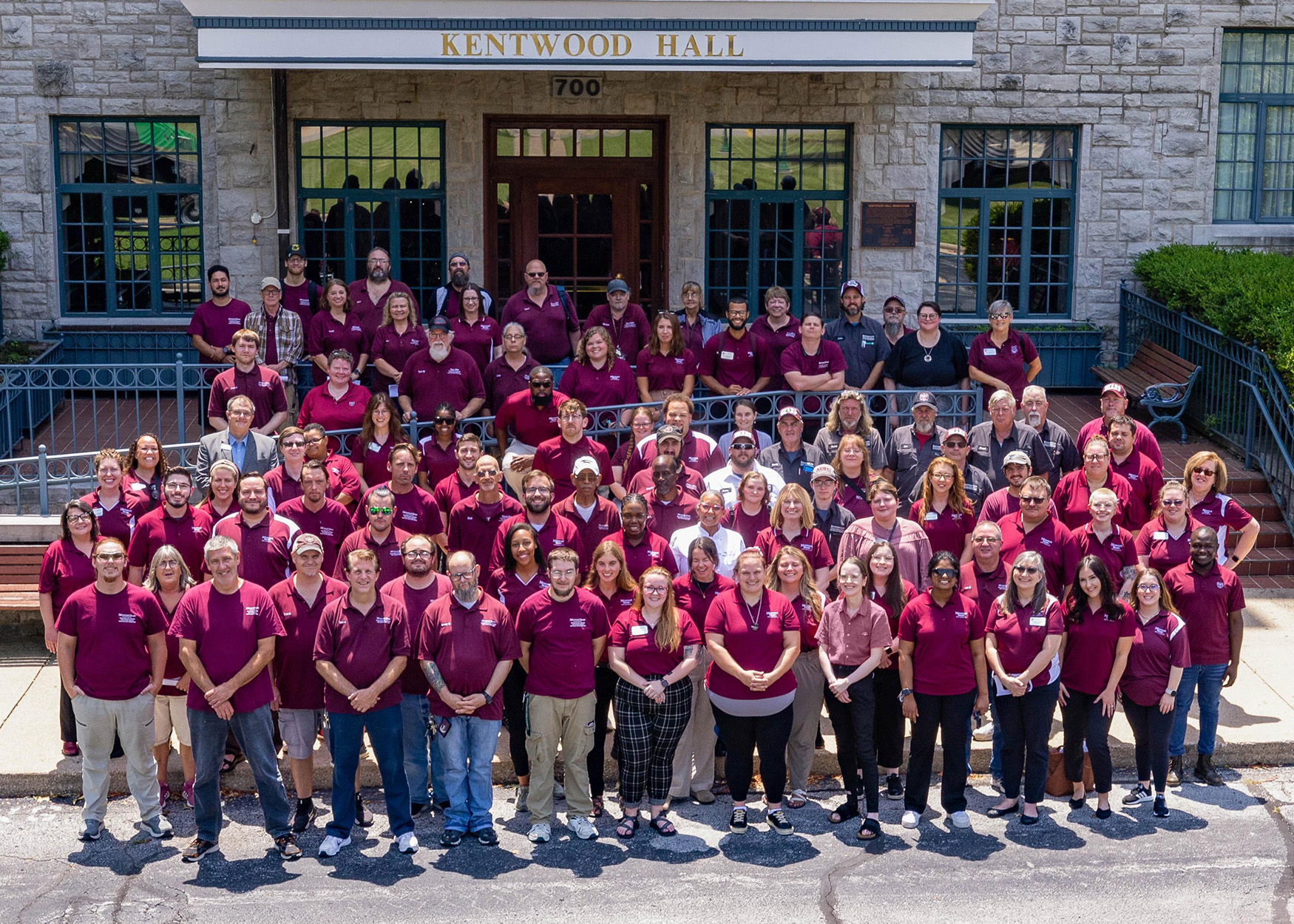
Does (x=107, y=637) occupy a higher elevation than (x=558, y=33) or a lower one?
lower

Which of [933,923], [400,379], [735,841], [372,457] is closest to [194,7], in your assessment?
[400,379]

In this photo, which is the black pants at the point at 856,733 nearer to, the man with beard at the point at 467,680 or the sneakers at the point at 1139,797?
the sneakers at the point at 1139,797

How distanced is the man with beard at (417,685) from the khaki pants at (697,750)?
4.55 feet

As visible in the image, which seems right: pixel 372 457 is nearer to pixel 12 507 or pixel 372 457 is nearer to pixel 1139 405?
pixel 12 507

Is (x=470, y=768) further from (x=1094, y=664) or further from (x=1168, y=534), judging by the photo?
(x=1168, y=534)

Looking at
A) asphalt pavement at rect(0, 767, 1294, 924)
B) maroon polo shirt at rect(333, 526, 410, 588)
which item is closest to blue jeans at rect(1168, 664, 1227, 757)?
asphalt pavement at rect(0, 767, 1294, 924)

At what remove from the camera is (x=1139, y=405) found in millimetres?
14531

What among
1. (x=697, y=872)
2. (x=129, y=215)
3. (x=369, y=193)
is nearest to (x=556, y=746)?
(x=697, y=872)

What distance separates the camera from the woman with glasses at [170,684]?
8266mm

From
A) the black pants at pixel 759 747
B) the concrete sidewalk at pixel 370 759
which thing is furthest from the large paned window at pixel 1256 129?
the black pants at pixel 759 747

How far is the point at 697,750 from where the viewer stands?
29.0 feet

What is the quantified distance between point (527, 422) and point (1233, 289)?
23.1 feet

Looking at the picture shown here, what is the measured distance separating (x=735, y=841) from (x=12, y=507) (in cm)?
665

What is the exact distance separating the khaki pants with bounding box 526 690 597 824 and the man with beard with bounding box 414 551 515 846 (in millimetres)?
230
